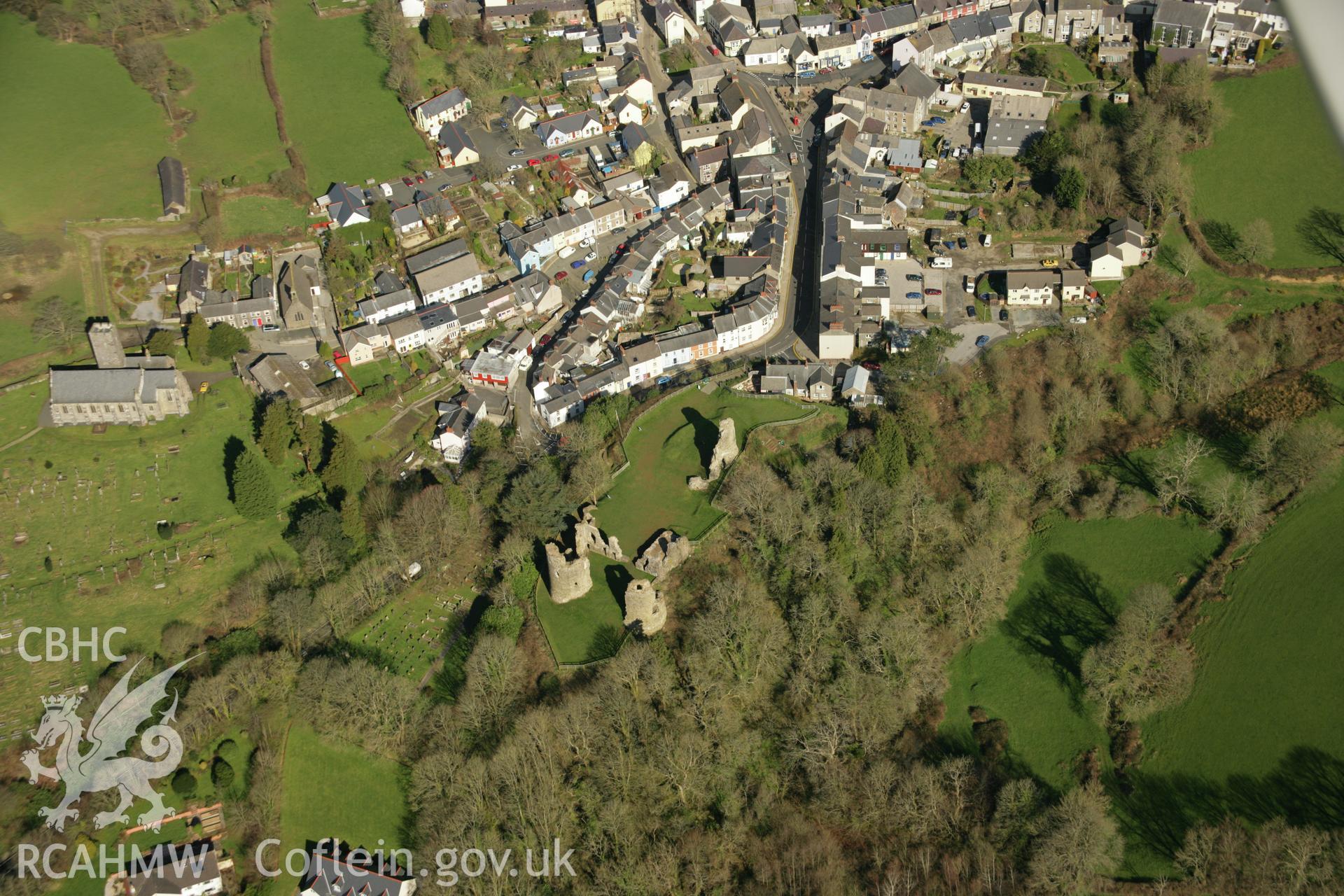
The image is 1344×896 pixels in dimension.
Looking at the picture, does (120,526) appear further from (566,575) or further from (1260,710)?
(1260,710)

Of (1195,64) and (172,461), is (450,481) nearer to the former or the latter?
(172,461)

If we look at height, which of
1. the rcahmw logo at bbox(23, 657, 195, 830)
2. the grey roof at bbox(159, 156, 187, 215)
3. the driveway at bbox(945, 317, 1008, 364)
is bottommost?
the rcahmw logo at bbox(23, 657, 195, 830)

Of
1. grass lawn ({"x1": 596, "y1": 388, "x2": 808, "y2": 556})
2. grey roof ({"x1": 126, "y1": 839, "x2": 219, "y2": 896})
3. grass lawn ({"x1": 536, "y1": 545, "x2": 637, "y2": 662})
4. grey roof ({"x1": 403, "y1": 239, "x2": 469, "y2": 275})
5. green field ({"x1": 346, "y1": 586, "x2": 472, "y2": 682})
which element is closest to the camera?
grey roof ({"x1": 126, "y1": 839, "x2": 219, "y2": 896})

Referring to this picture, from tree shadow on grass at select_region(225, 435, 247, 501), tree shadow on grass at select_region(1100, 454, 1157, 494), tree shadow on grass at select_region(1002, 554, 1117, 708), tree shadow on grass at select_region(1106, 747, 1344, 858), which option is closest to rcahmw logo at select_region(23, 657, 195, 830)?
tree shadow on grass at select_region(225, 435, 247, 501)

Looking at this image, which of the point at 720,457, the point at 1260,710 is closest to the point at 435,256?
the point at 720,457

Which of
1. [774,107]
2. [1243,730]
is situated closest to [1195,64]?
[774,107]

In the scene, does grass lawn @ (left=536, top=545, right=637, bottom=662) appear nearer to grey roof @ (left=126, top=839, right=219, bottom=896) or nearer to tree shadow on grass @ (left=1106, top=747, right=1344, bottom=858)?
grey roof @ (left=126, top=839, right=219, bottom=896)

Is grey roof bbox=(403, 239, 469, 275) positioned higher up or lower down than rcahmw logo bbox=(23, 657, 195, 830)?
higher up
